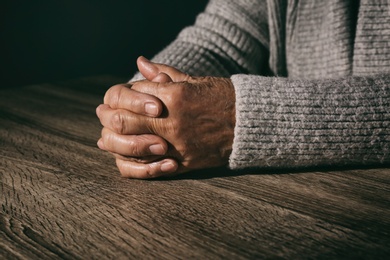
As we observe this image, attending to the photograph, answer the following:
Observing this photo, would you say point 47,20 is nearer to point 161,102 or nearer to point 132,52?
point 132,52

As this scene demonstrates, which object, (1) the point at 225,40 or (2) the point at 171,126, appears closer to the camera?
(2) the point at 171,126

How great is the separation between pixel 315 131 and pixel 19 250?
452 millimetres

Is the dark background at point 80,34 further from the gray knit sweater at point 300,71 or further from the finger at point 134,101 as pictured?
the finger at point 134,101

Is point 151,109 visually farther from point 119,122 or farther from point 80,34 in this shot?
point 80,34

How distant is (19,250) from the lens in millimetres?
488

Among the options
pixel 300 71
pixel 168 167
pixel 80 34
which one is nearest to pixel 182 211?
pixel 168 167

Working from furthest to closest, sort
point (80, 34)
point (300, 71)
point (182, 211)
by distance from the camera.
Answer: point (80, 34), point (300, 71), point (182, 211)

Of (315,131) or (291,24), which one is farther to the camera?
(291,24)

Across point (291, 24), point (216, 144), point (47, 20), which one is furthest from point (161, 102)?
point (47, 20)

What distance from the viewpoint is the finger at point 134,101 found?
2.19 feet

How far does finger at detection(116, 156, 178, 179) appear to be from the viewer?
0.69 meters

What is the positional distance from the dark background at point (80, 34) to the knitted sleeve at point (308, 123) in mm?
1765

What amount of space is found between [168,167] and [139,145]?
0.06 m

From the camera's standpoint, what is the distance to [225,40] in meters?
1.10
